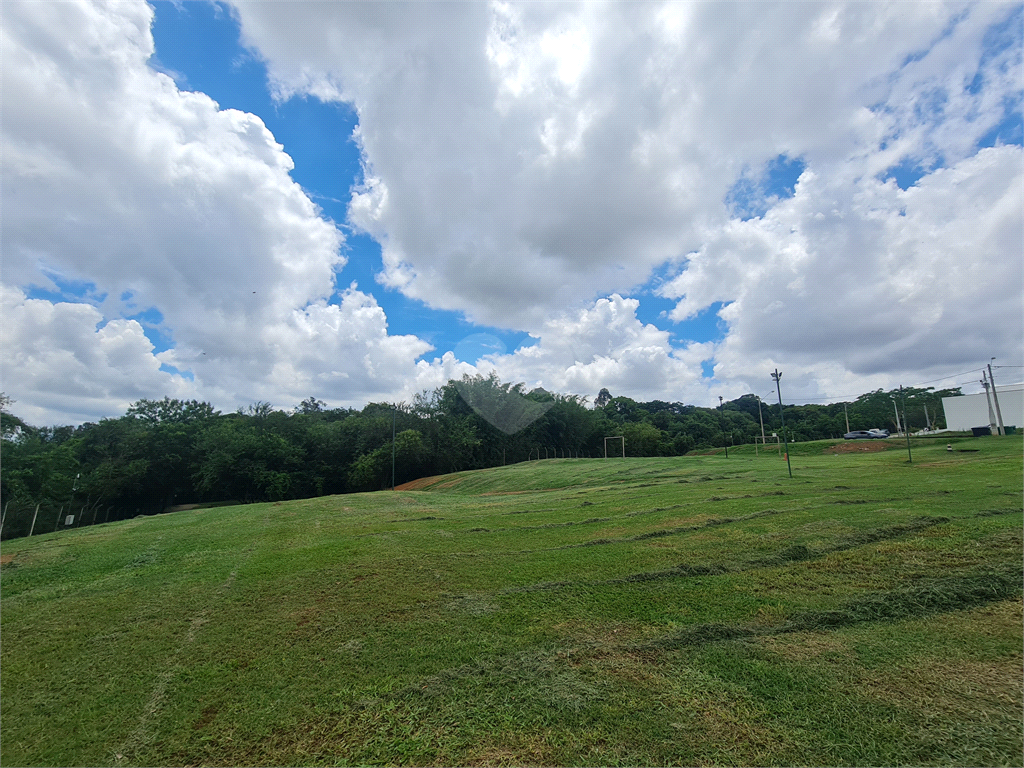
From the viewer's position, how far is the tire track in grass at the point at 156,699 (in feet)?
11.3

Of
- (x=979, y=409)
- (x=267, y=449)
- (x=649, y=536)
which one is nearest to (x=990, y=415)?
(x=979, y=409)

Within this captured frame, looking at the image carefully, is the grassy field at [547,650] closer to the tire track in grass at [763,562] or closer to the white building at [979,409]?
the tire track in grass at [763,562]

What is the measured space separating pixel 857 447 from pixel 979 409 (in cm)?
1331

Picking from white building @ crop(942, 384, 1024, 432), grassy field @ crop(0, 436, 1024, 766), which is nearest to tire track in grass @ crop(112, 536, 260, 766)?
grassy field @ crop(0, 436, 1024, 766)

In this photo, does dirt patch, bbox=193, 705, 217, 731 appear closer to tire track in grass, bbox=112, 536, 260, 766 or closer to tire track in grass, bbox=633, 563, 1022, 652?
tire track in grass, bbox=112, 536, 260, 766

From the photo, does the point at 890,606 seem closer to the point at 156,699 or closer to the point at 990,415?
the point at 156,699

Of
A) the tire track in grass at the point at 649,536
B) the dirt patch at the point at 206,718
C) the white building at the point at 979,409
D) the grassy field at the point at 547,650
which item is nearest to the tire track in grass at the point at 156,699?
the grassy field at the point at 547,650

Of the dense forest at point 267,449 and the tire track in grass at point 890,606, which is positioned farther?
the dense forest at point 267,449

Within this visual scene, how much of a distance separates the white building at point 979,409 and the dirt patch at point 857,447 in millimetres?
9103

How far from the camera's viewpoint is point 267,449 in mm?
45000

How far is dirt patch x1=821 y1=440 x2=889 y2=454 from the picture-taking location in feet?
129

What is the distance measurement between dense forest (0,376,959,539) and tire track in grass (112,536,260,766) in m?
37.1

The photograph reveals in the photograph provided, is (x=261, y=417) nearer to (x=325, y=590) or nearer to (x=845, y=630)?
(x=325, y=590)

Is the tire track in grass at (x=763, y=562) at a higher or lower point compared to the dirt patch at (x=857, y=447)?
lower
